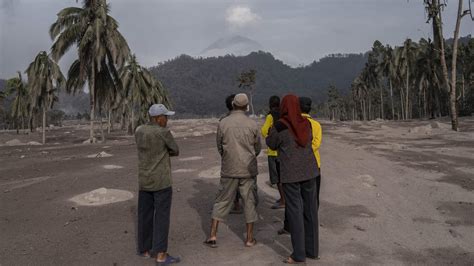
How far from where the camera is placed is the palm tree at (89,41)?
2548cm

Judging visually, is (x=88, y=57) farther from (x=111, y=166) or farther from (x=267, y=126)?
(x=267, y=126)

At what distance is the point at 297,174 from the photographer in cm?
465

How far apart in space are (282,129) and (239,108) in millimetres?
793

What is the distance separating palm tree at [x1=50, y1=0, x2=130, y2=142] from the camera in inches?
1003

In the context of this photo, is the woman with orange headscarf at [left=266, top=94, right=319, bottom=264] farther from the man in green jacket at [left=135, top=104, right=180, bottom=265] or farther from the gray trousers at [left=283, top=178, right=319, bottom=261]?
the man in green jacket at [left=135, top=104, right=180, bottom=265]

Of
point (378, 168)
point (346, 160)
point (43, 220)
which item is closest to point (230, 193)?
point (43, 220)

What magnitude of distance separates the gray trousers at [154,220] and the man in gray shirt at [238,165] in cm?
69

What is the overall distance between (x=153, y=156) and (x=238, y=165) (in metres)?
1.08

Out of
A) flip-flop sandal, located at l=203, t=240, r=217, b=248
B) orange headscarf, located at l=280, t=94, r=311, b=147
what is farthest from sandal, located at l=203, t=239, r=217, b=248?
orange headscarf, located at l=280, t=94, r=311, b=147

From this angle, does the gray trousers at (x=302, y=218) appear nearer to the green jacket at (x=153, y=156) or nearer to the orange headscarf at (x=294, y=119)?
the orange headscarf at (x=294, y=119)

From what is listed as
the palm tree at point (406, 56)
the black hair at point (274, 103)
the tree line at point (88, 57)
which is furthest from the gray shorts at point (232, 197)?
the palm tree at point (406, 56)

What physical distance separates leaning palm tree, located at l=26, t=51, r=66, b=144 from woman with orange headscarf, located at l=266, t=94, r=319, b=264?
3180cm

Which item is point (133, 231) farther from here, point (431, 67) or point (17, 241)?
point (431, 67)

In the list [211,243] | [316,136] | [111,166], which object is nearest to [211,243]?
[211,243]
